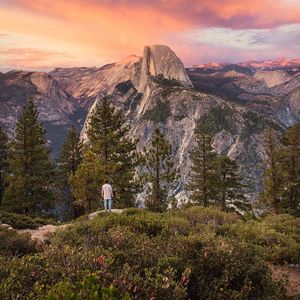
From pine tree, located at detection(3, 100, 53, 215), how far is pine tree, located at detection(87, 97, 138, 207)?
6988 millimetres

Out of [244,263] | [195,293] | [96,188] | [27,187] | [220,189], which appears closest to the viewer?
A: [195,293]

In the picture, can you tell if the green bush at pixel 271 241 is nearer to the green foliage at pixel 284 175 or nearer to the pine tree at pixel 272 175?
the green foliage at pixel 284 175

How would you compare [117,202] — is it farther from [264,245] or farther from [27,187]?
[264,245]

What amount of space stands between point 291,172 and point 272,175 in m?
1.86

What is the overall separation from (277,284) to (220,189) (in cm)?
3557

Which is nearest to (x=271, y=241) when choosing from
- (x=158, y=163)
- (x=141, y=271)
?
(x=141, y=271)

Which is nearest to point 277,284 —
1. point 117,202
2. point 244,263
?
point 244,263

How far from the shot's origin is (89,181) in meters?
32.8

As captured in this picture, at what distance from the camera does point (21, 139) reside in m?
36.4

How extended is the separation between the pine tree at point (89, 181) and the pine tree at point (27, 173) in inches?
181

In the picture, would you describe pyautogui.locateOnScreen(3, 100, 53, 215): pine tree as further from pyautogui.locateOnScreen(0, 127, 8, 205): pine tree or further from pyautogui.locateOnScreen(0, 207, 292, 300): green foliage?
pyautogui.locateOnScreen(0, 207, 292, 300): green foliage

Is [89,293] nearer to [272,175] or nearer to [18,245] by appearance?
[18,245]

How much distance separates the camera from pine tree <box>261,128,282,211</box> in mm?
35625

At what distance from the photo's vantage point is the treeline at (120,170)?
103 feet
